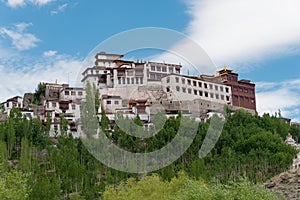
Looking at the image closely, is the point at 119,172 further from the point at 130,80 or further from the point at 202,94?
the point at 202,94

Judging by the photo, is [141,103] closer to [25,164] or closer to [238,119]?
[238,119]

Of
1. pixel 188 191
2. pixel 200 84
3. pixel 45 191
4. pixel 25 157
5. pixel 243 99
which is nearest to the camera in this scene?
pixel 188 191

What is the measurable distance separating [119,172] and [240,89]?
27.2 metres

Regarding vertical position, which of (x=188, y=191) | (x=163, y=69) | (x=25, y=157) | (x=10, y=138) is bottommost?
(x=188, y=191)

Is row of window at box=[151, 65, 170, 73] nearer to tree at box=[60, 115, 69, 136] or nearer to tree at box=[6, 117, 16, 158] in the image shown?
tree at box=[60, 115, 69, 136]

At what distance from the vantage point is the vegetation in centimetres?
2690

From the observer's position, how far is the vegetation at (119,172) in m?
26.9

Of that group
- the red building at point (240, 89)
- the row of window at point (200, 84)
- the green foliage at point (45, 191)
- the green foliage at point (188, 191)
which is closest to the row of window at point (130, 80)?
the row of window at point (200, 84)

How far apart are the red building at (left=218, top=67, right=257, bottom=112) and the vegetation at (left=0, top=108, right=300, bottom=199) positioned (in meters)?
8.45

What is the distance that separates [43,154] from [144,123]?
11.3 m

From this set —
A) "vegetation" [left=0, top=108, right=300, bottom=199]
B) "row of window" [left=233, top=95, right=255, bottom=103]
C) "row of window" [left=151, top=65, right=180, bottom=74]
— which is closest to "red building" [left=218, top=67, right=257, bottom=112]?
"row of window" [left=233, top=95, right=255, bottom=103]

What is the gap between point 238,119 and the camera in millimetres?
48156

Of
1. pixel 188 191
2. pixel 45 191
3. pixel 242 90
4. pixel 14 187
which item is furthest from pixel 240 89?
pixel 188 191

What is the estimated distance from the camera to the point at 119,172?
3425cm
